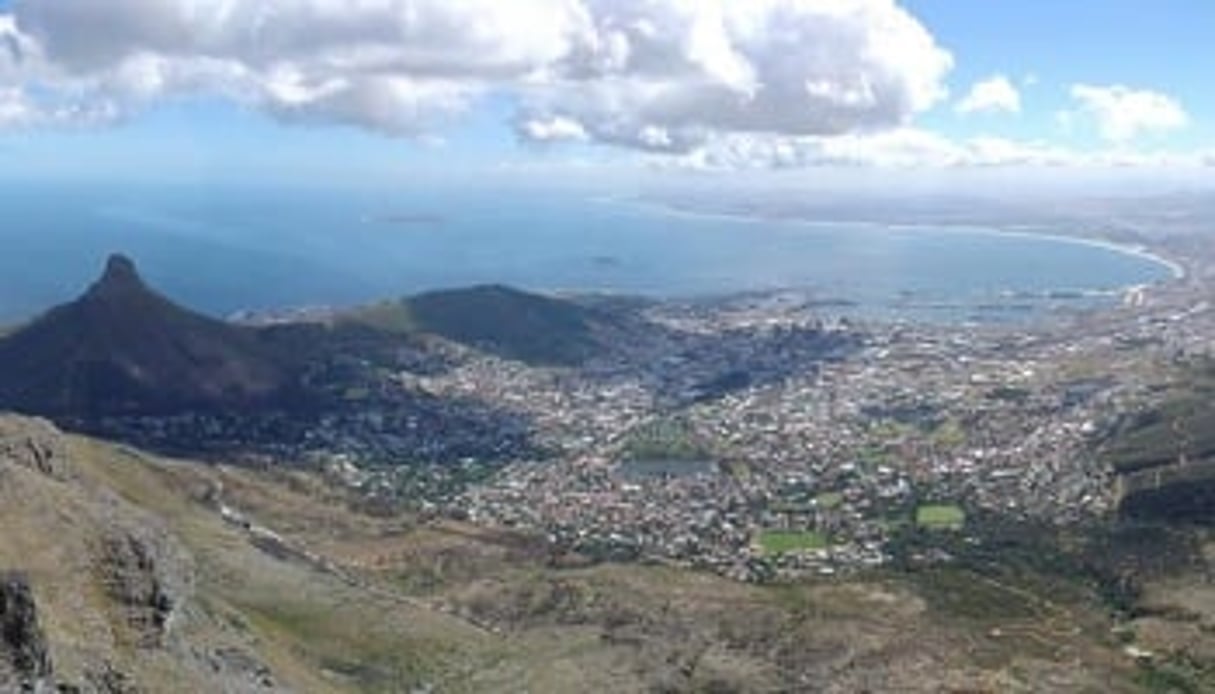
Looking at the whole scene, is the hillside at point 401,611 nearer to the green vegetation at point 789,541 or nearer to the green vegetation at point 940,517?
the green vegetation at point 789,541

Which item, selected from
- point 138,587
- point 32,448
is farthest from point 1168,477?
point 138,587

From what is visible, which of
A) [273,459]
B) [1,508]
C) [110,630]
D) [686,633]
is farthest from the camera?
[273,459]

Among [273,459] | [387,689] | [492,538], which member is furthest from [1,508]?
[273,459]

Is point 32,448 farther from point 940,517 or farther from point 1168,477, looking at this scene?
point 1168,477

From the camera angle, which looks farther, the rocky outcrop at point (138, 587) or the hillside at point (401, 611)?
the hillside at point (401, 611)

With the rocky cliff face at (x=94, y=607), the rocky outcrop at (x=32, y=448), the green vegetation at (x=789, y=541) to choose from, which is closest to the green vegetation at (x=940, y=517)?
the green vegetation at (x=789, y=541)

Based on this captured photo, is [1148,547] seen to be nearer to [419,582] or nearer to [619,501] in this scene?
[619,501]
